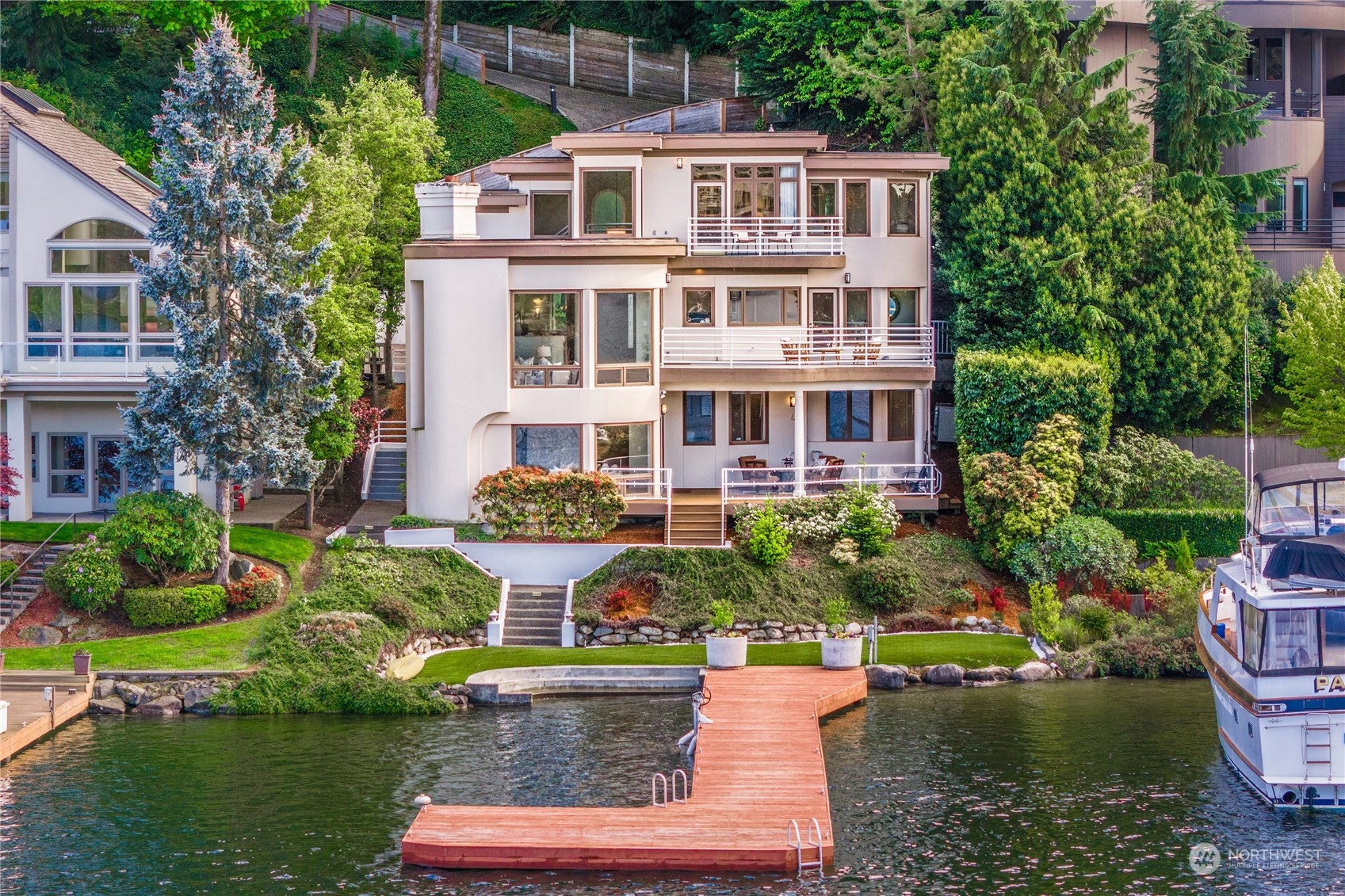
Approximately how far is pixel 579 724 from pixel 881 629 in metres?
9.92

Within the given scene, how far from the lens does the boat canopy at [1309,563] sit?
1113 inches

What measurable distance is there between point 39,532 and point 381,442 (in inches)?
425

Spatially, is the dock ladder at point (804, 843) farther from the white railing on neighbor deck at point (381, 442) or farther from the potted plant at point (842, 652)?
the white railing on neighbor deck at point (381, 442)

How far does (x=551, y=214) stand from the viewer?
48.3m

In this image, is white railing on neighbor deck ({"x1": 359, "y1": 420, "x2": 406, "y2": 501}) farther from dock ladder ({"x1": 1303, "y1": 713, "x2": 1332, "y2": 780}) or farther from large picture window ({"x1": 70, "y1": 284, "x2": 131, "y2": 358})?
dock ladder ({"x1": 1303, "y1": 713, "x2": 1332, "y2": 780})

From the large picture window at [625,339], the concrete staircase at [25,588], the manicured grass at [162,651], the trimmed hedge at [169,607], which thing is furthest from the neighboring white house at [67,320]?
the large picture window at [625,339]

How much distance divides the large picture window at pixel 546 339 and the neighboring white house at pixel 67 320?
9388 mm

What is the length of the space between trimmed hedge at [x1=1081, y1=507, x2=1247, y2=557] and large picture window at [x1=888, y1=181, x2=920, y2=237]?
37.9ft

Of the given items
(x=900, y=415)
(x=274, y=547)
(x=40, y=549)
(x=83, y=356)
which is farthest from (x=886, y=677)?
(x=83, y=356)

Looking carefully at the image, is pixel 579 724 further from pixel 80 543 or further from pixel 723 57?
pixel 723 57

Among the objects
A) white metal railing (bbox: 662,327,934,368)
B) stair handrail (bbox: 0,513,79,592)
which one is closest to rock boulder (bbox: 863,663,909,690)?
white metal railing (bbox: 662,327,934,368)

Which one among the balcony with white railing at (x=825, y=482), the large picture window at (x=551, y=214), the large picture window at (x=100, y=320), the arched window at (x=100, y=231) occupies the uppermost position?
the large picture window at (x=551, y=214)

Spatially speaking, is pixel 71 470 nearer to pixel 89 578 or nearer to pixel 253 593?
pixel 89 578

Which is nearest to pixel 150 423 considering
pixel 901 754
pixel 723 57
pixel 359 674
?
pixel 359 674
